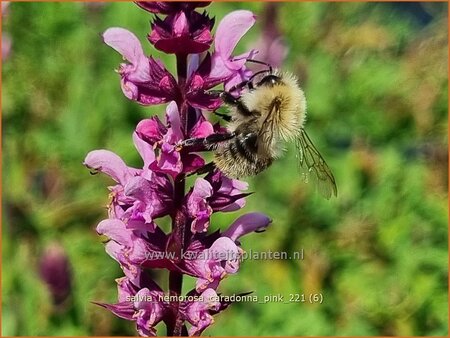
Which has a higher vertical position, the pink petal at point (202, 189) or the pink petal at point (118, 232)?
the pink petal at point (202, 189)

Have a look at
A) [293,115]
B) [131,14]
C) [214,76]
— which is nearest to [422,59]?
[131,14]

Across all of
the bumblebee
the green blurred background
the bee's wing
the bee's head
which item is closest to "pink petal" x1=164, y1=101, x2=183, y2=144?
the bumblebee

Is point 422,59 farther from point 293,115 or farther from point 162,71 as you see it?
point 162,71

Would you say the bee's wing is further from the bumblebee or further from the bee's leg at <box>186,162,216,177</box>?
the bee's leg at <box>186,162,216,177</box>

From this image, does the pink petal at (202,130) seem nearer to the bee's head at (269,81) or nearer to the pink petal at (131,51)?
the pink petal at (131,51)

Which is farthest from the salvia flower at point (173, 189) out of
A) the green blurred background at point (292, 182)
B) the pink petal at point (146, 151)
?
the green blurred background at point (292, 182)
